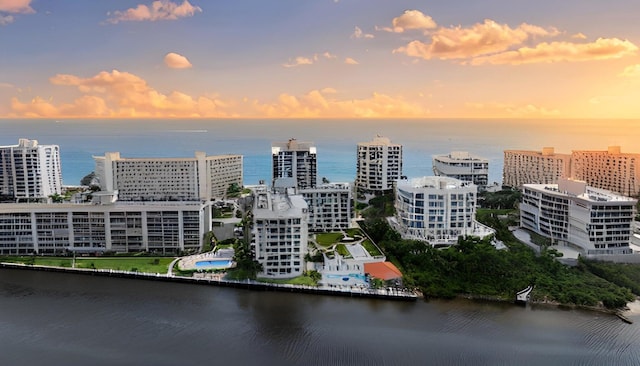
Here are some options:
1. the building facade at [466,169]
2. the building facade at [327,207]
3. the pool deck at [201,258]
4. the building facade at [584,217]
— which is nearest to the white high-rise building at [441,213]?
the building facade at [584,217]

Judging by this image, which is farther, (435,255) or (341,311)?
(435,255)

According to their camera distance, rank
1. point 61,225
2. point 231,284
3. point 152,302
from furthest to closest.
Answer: point 61,225 < point 231,284 < point 152,302

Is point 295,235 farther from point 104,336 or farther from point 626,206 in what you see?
point 626,206

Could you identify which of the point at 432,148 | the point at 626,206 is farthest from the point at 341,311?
the point at 432,148

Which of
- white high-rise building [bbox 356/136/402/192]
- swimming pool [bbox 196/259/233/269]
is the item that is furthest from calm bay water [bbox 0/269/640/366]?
white high-rise building [bbox 356/136/402/192]

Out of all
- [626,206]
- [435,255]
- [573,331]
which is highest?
[626,206]

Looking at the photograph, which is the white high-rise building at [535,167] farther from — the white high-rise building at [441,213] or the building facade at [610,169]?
the white high-rise building at [441,213]

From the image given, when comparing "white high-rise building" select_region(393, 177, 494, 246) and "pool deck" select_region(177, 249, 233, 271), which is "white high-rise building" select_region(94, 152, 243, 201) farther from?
"white high-rise building" select_region(393, 177, 494, 246)

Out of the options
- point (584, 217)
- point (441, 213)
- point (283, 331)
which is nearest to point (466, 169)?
point (441, 213)
